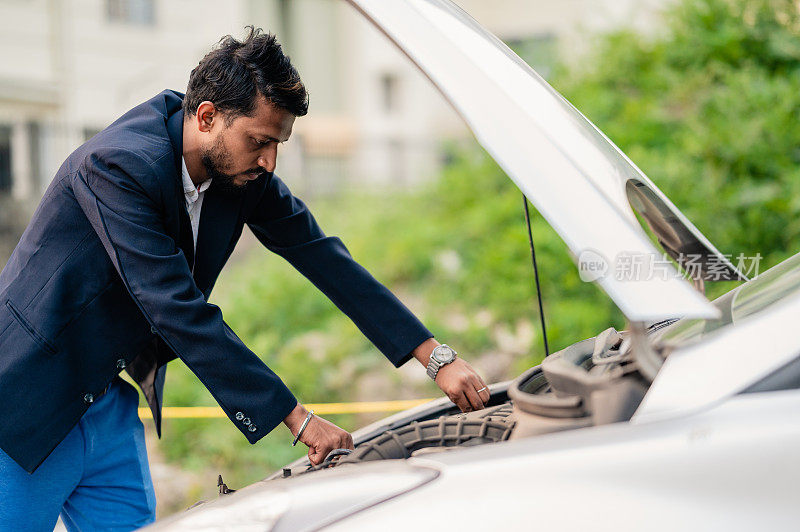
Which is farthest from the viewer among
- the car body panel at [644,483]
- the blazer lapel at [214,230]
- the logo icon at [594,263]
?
the blazer lapel at [214,230]

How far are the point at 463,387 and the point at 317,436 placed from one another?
1.48 feet

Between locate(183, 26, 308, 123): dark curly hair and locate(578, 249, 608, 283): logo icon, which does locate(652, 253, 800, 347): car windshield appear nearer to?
locate(578, 249, 608, 283): logo icon

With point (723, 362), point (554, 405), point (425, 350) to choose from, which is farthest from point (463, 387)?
point (723, 362)

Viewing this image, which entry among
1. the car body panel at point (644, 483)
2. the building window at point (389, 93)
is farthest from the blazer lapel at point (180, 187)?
the building window at point (389, 93)

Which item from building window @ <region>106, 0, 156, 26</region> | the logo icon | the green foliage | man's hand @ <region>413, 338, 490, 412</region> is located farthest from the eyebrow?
building window @ <region>106, 0, 156, 26</region>

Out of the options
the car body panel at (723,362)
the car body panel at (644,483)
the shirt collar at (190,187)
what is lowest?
the car body panel at (644,483)

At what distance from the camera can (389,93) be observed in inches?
605

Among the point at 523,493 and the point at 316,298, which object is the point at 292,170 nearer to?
the point at 316,298

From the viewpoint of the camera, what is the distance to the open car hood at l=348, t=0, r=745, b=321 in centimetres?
129

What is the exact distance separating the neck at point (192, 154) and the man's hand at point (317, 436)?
0.67m

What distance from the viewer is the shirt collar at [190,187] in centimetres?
201

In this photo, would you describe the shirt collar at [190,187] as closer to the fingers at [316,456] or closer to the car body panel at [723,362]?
the fingers at [316,456]

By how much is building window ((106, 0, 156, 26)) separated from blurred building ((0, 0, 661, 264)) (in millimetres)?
19

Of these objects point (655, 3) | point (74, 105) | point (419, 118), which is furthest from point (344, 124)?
point (655, 3)
